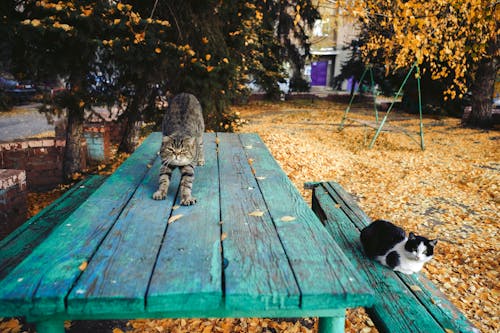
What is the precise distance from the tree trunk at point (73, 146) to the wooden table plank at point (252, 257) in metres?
4.52

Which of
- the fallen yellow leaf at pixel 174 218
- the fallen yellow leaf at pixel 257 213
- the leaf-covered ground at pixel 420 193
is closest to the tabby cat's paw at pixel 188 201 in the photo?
the fallen yellow leaf at pixel 174 218

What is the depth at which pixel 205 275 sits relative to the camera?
53.4 inches

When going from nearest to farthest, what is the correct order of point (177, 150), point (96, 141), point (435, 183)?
point (177, 150)
point (435, 183)
point (96, 141)

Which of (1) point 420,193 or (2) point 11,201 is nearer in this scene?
(2) point 11,201

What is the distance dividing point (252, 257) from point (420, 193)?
5116 mm

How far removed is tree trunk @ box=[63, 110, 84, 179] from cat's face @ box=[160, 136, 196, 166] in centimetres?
429

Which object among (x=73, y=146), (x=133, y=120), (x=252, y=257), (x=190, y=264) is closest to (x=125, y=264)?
(x=190, y=264)

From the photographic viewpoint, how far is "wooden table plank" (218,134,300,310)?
4.17 ft

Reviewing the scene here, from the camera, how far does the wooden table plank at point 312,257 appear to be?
1.29 metres

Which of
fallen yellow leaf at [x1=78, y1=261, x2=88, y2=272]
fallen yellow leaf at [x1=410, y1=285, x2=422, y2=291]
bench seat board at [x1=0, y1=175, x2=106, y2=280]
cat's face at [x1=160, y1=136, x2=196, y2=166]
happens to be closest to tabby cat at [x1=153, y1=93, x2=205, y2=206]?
cat's face at [x1=160, y1=136, x2=196, y2=166]

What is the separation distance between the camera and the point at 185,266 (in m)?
1.42

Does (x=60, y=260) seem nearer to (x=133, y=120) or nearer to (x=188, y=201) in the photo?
(x=188, y=201)

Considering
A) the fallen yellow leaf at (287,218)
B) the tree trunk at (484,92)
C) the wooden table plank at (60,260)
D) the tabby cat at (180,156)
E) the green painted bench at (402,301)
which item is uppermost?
the tree trunk at (484,92)

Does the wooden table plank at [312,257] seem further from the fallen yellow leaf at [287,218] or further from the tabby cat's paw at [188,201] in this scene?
the tabby cat's paw at [188,201]
